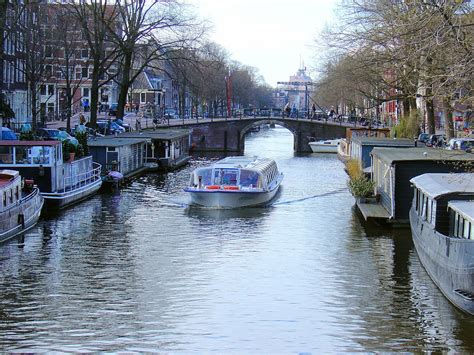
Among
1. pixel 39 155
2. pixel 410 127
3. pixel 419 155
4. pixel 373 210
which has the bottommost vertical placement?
pixel 373 210

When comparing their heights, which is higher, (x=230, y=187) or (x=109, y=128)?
(x=109, y=128)

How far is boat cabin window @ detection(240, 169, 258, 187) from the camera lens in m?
39.2

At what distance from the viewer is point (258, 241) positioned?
30.1 m

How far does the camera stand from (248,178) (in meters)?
39.4

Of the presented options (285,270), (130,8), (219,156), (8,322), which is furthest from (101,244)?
(219,156)

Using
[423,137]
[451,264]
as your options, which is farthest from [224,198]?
[423,137]

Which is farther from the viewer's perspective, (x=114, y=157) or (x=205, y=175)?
(x=114, y=157)

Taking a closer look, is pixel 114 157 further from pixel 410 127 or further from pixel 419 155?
pixel 419 155

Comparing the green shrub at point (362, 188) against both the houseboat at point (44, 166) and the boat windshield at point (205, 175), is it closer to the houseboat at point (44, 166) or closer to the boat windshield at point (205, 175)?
the boat windshield at point (205, 175)

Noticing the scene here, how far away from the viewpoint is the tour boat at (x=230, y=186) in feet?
123

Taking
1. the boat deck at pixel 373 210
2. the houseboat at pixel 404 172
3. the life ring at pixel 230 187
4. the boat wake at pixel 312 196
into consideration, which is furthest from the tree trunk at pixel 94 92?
the houseboat at pixel 404 172

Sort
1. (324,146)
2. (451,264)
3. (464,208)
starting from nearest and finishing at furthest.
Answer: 1. (451,264)
2. (464,208)
3. (324,146)

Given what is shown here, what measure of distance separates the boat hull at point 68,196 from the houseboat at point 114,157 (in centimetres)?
332

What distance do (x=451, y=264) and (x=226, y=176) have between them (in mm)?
19433
